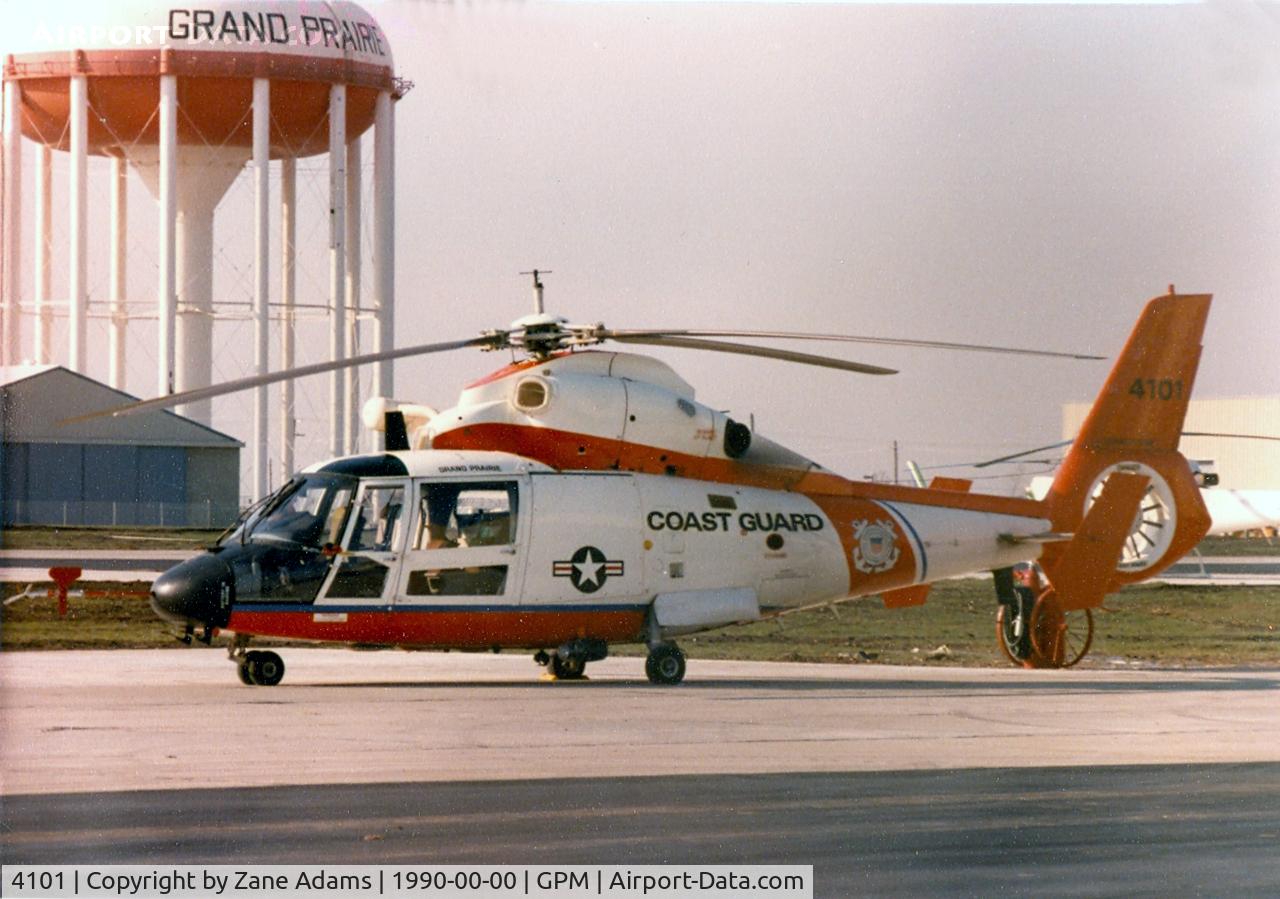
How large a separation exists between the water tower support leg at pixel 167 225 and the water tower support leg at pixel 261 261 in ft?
7.90

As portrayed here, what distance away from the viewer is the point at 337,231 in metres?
50.1

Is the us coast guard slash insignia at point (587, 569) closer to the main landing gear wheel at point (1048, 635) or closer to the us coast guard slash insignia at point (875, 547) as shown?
the us coast guard slash insignia at point (875, 547)

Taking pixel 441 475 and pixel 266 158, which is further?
pixel 266 158

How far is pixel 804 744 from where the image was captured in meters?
13.4

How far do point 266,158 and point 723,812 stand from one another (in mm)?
44099

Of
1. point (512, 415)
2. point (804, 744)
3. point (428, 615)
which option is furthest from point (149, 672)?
point (804, 744)

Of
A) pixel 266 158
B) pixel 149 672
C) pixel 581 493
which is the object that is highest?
pixel 266 158

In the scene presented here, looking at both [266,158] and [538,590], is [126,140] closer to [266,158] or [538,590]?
[266,158]

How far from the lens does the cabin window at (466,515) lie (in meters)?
17.7

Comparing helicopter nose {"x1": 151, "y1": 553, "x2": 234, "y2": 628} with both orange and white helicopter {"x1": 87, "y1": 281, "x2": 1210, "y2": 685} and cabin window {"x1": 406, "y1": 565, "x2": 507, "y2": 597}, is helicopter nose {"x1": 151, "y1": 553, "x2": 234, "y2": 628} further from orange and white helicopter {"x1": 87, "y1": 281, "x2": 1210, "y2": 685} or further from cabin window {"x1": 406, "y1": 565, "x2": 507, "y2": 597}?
cabin window {"x1": 406, "y1": 565, "x2": 507, "y2": 597}

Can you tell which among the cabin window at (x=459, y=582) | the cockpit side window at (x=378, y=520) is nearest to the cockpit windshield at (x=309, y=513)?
the cockpit side window at (x=378, y=520)

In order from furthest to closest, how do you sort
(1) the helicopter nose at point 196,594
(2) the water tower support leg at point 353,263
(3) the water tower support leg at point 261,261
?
(3) the water tower support leg at point 261,261
(2) the water tower support leg at point 353,263
(1) the helicopter nose at point 196,594

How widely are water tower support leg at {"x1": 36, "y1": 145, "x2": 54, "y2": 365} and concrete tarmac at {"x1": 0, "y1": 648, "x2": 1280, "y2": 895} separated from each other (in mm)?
38640

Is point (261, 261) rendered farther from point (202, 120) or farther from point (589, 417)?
point (589, 417)
